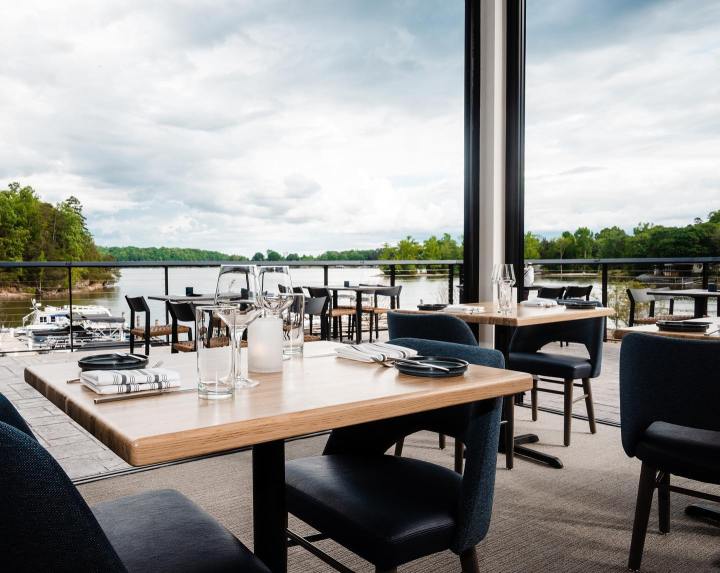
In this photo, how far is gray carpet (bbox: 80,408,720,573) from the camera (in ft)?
6.58

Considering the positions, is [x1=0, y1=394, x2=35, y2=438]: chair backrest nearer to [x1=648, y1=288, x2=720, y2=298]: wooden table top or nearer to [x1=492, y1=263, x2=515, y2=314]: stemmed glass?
[x1=492, y1=263, x2=515, y2=314]: stemmed glass

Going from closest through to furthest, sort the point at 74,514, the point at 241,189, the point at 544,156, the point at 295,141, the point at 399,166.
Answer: the point at 74,514 → the point at 544,156 → the point at 399,166 → the point at 295,141 → the point at 241,189

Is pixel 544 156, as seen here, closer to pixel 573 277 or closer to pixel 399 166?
pixel 573 277

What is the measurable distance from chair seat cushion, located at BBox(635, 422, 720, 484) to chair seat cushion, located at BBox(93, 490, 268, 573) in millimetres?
1322

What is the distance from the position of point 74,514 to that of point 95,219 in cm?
943

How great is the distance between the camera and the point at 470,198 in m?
4.21

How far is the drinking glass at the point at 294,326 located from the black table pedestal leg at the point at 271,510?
0.33 metres

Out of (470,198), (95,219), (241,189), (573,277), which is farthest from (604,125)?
(95,219)

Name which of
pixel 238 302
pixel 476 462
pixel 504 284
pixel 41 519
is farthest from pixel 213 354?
pixel 504 284

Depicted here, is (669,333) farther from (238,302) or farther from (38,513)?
(38,513)

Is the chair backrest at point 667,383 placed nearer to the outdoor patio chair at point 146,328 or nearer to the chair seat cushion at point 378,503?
the chair seat cushion at point 378,503

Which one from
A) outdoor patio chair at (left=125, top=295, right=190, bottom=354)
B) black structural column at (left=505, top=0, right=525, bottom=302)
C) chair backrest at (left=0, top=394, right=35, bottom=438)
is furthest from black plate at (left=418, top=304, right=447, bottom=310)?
outdoor patio chair at (left=125, top=295, right=190, bottom=354)

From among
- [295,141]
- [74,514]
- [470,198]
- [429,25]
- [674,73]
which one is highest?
[429,25]

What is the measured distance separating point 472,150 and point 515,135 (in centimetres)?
30
